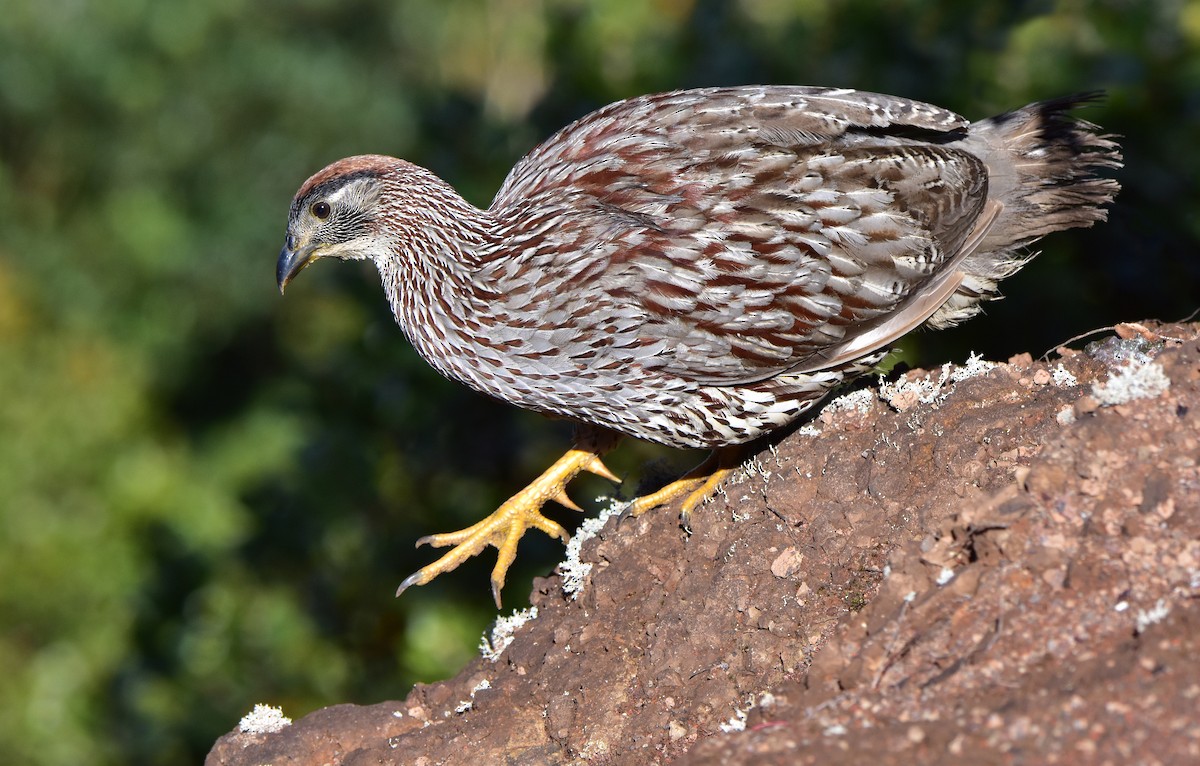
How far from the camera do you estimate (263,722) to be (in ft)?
14.4

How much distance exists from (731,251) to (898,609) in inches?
64.9

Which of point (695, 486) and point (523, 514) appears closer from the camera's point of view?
point (695, 486)

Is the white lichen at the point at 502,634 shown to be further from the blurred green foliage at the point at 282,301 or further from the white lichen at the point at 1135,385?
the white lichen at the point at 1135,385

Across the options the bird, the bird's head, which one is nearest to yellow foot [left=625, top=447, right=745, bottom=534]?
the bird

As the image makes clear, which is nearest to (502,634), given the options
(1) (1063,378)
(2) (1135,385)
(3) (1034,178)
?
(1) (1063,378)

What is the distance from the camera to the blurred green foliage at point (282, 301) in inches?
236

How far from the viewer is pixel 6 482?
1015 centimetres

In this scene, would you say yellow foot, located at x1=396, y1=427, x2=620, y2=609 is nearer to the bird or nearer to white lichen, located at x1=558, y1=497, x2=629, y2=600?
white lichen, located at x1=558, y1=497, x2=629, y2=600

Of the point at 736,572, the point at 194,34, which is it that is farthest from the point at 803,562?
the point at 194,34

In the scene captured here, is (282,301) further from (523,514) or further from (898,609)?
(898,609)

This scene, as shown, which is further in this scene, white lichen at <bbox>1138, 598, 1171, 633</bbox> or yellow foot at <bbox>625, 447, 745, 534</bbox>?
yellow foot at <bbox>625, 447, 745, 534</bbox>

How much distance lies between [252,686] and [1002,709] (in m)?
4.67

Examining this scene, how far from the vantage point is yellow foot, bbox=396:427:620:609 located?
17.7 feet

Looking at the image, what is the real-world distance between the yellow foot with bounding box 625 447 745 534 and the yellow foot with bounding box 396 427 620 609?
47 cm
